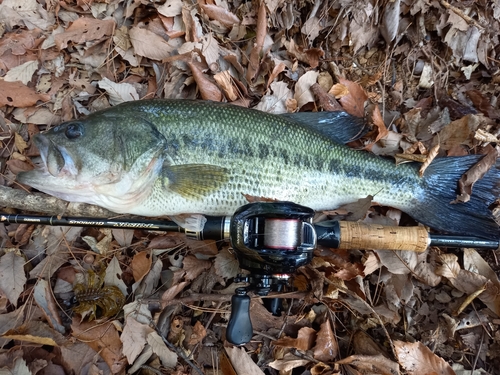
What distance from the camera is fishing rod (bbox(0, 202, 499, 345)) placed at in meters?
1.94

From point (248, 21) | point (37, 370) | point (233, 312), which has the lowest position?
point (37, 370)

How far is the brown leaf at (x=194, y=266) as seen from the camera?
2.73m

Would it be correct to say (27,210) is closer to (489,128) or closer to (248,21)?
(248,21)

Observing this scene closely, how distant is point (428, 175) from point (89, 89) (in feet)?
9.92

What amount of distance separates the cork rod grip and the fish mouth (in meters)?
1.91

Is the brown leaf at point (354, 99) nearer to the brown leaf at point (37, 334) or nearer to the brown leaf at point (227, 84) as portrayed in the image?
the brown leaf at point (227, 84)

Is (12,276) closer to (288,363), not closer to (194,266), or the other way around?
(194,266)

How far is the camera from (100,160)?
2.37 metres

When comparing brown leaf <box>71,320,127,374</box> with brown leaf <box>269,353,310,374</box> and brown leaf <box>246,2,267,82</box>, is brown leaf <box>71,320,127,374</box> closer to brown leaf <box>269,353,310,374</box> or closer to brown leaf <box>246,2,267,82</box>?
brown leaf <box>269,353,310,374</box>

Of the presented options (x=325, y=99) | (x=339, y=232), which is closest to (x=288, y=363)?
(x=339, y=232)

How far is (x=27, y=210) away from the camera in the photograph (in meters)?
2.74

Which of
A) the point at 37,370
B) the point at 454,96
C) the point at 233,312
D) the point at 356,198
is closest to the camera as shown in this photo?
the point at 233,312

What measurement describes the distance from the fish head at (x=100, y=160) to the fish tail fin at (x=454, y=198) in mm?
2140

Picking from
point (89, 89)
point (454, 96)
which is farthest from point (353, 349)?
point (89, 89)
